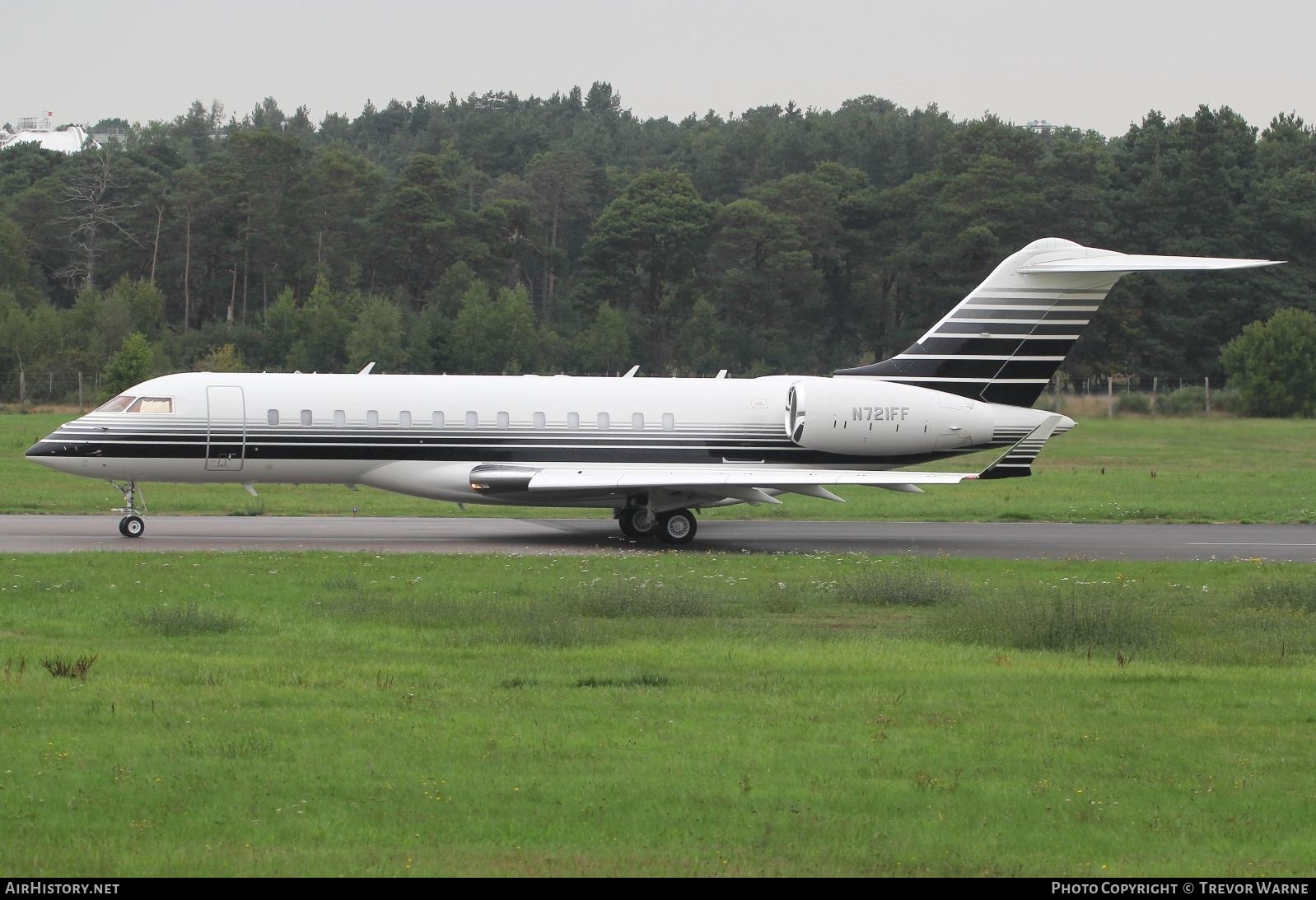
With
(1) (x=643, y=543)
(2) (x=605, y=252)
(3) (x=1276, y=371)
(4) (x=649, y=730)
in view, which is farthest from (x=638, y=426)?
(2) (x=605, y=252)

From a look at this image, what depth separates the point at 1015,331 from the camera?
25906mm

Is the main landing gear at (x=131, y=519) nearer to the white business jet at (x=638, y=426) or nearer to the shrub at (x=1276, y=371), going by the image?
the white business jet at (x=638, y=426)

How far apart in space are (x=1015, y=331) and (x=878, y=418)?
284 cm

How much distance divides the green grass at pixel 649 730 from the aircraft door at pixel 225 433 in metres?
6.29

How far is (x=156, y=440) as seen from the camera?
24125mm

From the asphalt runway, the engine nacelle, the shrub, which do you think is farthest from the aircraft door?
the shrub

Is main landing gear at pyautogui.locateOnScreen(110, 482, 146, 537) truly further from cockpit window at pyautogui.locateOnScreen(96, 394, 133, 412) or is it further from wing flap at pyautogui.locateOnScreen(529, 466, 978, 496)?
wing flap at pyautogui.locateOnScreen(529, 466, 978, 496)

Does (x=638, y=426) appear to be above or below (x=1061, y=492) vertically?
above

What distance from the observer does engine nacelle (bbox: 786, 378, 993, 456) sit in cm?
Result: 2538

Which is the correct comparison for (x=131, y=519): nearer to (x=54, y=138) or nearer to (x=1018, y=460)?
(x=1018, y=460)

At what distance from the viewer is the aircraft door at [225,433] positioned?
24234 mm

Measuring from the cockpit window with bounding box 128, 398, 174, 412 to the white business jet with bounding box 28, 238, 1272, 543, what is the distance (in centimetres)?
2

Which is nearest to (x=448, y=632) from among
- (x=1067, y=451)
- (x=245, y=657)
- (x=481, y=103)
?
(x=245, y=657)

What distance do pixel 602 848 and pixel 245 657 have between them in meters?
6.19
